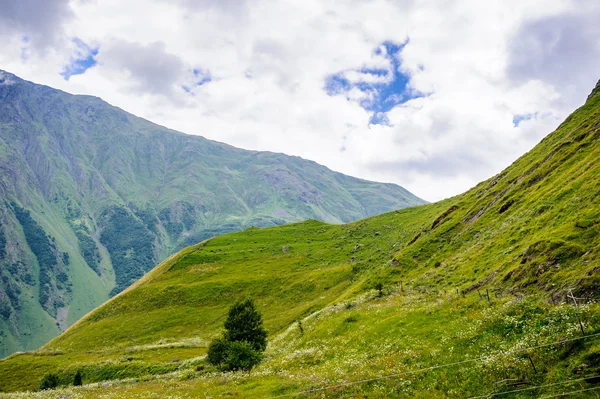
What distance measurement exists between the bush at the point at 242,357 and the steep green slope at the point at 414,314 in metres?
2.20

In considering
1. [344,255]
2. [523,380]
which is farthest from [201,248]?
[523,380]

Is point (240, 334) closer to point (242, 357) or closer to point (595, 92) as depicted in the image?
point (242, 357)

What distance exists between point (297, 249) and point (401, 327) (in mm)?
108361

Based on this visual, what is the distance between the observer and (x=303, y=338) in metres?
52.1

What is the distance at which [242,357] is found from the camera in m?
41.1

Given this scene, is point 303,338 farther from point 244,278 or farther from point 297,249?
point 297,249

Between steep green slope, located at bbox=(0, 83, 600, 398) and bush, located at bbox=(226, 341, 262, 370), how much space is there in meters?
2.20

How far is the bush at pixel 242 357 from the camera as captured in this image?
40188 millimetres

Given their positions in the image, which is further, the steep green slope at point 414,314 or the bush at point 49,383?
the bush at point 49,383

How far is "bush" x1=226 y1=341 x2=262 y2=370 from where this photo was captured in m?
40.2

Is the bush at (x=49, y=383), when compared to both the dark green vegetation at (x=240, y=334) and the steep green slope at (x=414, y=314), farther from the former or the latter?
the dark green vegetation at (x=240, y=334)

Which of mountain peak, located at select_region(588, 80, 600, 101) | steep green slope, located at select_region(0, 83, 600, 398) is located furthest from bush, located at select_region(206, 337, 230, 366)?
mountain peak, located at select_region(588, 80, 600, 101)

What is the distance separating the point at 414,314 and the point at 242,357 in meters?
20.4

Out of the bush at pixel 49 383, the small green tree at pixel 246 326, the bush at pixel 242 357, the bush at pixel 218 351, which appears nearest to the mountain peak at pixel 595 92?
the small green tree at pixel 246 326
